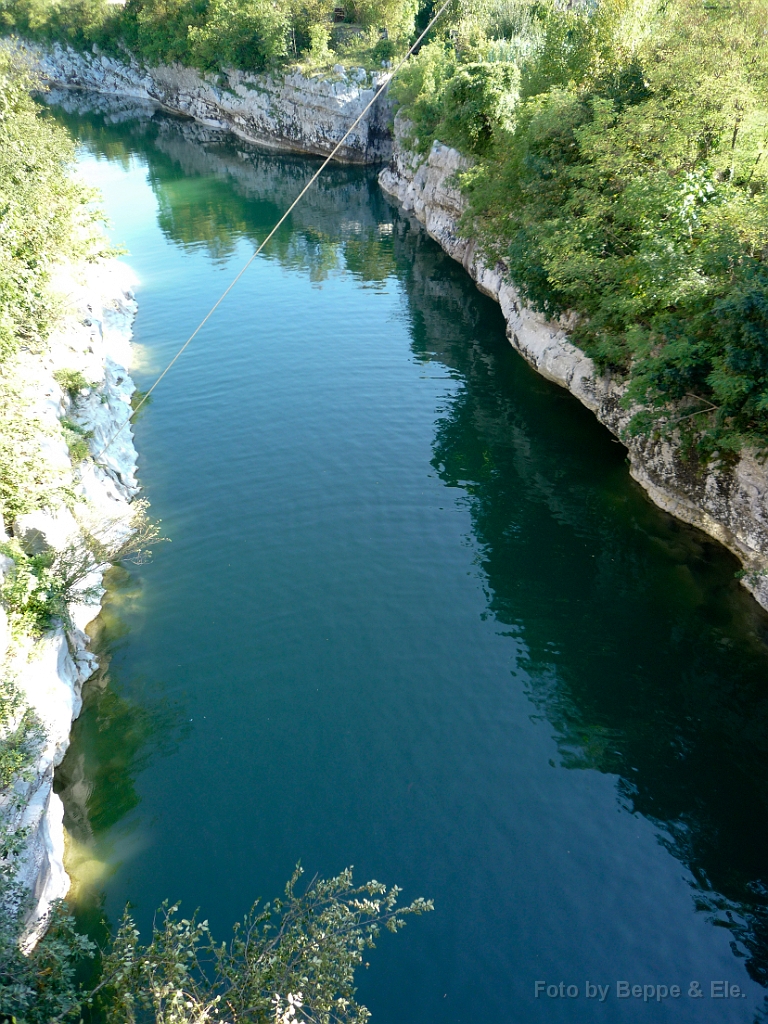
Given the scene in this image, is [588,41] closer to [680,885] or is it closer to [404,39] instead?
[680,885]

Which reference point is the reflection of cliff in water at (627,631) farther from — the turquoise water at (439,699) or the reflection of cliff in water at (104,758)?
the reflection of cliff in water at (104,758)

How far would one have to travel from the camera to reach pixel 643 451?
21.0 meters

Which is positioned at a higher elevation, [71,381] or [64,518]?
[71,381]

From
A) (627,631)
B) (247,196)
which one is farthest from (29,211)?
(247,196)

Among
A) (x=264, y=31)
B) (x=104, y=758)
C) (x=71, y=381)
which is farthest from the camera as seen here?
(x=264, y=31)

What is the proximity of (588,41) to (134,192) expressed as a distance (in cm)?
3854

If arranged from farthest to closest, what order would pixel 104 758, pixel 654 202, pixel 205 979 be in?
pixel 654 202 < pixel 104 758 < pixel 205 979

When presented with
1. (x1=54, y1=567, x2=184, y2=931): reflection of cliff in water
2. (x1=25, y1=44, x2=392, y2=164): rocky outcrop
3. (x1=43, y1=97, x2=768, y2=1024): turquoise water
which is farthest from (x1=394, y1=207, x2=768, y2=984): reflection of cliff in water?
(x1=25, y1=44, x2=392, y2=164): rocky outcrop

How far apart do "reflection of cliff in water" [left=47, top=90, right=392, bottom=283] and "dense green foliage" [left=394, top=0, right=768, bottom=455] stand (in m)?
11.8

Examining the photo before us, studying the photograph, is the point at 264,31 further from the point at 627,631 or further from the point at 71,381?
the point at 627,631

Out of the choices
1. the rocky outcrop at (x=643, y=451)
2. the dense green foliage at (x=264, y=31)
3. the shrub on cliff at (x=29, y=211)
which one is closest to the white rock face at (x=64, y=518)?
the shrub on cliff at (x=29, y=211)

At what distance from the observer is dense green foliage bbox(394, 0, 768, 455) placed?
56.2ft

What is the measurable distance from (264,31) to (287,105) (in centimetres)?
711

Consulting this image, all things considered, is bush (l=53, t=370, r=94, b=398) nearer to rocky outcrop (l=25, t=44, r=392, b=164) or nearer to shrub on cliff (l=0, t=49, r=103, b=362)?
shrub on cliff (l=0, t=49, r=103, b=362)
